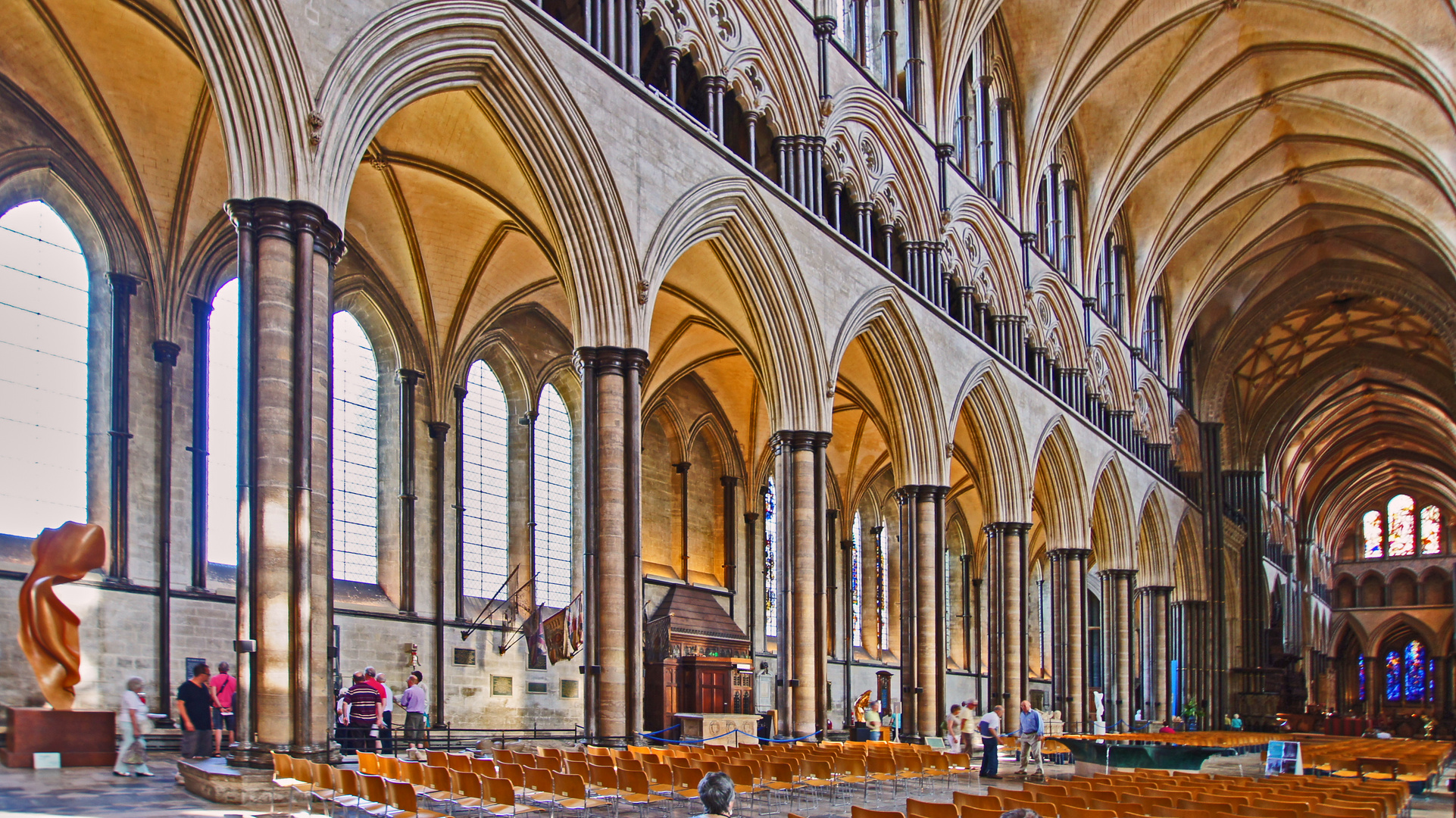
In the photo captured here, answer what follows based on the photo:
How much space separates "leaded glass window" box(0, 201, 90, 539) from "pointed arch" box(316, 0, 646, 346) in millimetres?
5213

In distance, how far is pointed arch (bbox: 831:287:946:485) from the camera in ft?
76.1

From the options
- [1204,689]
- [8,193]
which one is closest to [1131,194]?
[1204,689]

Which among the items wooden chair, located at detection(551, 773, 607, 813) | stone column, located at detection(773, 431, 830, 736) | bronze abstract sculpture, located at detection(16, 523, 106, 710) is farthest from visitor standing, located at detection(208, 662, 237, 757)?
stone column, located at detection(773, 431, 830, 736)

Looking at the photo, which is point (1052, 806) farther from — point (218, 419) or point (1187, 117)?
point (1187, 117)

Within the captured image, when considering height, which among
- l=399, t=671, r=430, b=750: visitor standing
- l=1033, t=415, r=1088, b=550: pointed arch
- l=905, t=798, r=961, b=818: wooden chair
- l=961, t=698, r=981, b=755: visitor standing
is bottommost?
l=961, t=698, r=981, b=755: visitor standing

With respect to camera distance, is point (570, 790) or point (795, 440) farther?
point (795, 440)

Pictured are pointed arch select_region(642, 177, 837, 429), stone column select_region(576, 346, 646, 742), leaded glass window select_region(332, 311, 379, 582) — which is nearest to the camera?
stone column select_region(576, 346, 646, 742)

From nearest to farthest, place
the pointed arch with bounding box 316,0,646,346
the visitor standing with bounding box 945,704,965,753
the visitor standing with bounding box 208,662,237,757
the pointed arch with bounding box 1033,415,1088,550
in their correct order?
the pointed arch with bounding box 316,0,646,346, the visitor standing with bounding box 208,662,237,757, the visitor standing with bounding box 945,704,965,753, the pointed arch with bounding box 1033,415,1088,550

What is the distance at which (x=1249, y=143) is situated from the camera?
3762cm

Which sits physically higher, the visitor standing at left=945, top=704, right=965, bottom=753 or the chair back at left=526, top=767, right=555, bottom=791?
the chair back at left=526, top=767, right=555, bottom=791

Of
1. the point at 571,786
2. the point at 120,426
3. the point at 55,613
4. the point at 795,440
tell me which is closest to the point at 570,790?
the point at 571,786

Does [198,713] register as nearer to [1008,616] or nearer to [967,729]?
[967,729]

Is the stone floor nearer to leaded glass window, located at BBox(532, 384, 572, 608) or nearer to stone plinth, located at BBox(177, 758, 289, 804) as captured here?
stone plinth, located at BBox(177, 758, 289, 804)

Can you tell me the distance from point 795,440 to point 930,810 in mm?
12231
